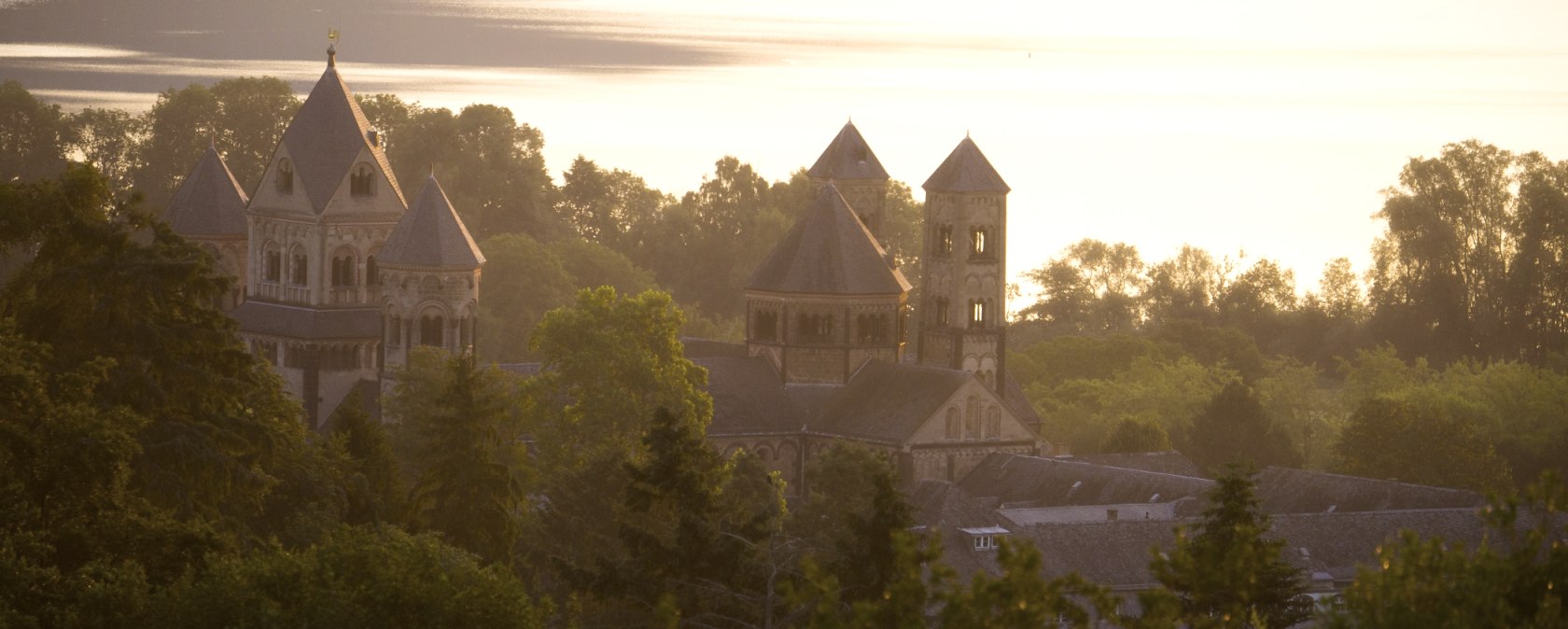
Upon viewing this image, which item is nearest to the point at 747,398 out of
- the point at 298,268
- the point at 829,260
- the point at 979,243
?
the point at 829,260

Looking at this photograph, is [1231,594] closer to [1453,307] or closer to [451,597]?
[451,597]

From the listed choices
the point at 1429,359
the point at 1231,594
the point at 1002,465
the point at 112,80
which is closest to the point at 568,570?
the point at 1231,594

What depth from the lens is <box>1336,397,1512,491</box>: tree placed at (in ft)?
259

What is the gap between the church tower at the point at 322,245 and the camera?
8381cm

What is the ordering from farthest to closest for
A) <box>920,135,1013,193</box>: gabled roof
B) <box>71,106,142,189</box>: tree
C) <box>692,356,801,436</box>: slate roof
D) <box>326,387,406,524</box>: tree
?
<box>71,106,142,189</box>: tree < <box>920,135,1013,193</box>: gabled roof < <box>692,356,801,436</box>: slate roof < <box>326,387,406,524</box>: tree

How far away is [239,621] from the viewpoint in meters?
37.4

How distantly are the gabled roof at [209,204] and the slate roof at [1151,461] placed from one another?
27225 millimetres

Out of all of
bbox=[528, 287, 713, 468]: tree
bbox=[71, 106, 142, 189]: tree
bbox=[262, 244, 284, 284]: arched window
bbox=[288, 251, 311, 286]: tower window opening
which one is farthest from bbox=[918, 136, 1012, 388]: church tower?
bbox=[71, 106, 142, 189]: tree

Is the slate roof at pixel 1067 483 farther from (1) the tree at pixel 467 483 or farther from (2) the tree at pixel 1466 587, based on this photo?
(2) the tree at pixel 1466 587

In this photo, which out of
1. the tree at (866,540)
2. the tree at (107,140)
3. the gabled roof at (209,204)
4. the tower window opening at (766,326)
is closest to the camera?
the tree at (866,540)

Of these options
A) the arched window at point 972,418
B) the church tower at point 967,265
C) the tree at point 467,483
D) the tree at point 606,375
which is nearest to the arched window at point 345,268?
the tree at point 606,375

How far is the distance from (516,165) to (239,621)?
90309mm

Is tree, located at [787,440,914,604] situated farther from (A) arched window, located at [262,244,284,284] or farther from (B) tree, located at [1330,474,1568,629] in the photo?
(A) arched window, located at [262,244,284,284]

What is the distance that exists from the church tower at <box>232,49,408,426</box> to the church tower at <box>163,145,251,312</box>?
12.0 ft
